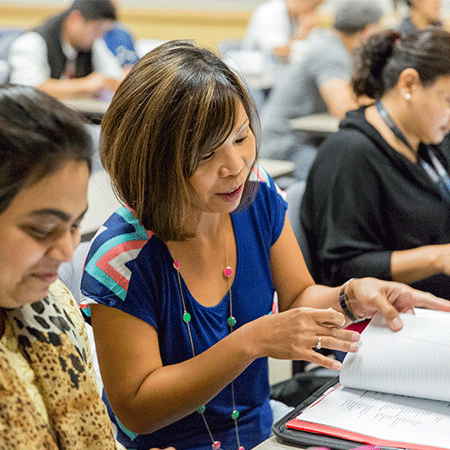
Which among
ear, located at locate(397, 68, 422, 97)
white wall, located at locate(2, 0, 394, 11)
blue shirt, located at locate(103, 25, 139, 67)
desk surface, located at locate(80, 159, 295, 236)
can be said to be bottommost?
desk surface, located at locate(80, 159, 295, 236)

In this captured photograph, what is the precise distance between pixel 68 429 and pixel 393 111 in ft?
4.15

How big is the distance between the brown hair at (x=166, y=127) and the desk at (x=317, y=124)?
6.90 feet

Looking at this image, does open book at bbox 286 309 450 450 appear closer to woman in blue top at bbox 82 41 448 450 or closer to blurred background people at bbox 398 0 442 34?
woman in blue top at bbox 82 41 448 450

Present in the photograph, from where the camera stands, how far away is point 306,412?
929mm

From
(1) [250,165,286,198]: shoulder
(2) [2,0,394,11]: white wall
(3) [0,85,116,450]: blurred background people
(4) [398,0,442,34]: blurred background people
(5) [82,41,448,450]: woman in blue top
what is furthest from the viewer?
(2) [2,0,394,11]: white wall

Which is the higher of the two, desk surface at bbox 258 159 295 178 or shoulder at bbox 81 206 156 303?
shoulder at bbox 81 206 156 303

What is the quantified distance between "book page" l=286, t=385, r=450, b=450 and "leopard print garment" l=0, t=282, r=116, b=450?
0.95 feet

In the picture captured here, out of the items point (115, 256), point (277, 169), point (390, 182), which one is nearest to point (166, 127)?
point (115, 256)

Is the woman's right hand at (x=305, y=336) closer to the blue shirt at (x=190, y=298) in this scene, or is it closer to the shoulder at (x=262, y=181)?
the blue shirt at (x=190, y=298)

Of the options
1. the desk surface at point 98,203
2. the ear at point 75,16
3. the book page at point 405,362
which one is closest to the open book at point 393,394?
the book page at point 405,362

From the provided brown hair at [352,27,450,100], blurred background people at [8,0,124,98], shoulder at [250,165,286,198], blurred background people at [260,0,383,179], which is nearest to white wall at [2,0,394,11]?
blurred background people at [8,0,124,98]

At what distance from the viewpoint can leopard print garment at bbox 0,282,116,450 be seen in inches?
27.5

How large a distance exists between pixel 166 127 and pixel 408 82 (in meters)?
0.89

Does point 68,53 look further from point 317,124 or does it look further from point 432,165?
point 432,165
